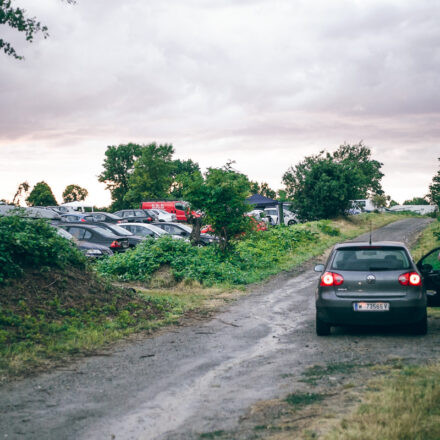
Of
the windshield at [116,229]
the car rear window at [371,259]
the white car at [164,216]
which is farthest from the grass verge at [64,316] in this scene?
the white car at [164,216]

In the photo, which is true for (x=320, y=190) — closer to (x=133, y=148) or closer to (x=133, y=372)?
(x=133, y=372)

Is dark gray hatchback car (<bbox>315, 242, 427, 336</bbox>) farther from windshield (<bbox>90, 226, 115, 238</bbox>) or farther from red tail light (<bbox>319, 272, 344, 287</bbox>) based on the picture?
windshield (<bbox>90, 226, 115, 238</bbox>)

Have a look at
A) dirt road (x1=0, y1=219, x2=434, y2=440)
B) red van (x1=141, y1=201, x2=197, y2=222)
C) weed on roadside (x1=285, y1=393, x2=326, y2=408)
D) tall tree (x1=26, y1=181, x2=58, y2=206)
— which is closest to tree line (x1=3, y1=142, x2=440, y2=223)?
tall tree (x1=26, y1=181, x2=58, y2=206)

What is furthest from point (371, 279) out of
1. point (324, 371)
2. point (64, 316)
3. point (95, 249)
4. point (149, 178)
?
point (149, 178)

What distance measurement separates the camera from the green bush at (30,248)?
9977 millimetres

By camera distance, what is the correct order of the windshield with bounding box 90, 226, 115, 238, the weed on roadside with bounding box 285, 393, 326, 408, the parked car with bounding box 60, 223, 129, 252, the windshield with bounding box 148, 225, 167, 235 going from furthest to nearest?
the windshield with bounding box 148, 225, 167, 235 → the windshield with bounding box 90, 226, 115, 238 → the parked car with bounding box 60, 223, 129, 252 → the weed on roadside with bounding box 285, 393, 326, 408

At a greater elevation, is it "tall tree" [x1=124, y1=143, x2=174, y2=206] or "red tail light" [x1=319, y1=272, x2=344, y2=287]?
"tall tree" [x1=124, y1=143, x2=174, y2=206]

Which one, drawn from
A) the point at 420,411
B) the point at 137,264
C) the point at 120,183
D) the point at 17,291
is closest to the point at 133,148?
the point at 120,183

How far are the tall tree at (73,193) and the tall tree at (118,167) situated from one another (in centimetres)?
2719

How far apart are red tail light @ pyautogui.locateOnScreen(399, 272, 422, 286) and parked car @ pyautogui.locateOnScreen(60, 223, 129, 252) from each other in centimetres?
1352

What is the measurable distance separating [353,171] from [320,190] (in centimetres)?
311

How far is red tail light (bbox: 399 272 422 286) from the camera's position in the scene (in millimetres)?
8750

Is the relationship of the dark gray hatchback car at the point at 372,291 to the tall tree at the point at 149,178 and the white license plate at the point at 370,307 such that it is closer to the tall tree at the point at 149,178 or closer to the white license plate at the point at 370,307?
the white license plate at the point at 370,307

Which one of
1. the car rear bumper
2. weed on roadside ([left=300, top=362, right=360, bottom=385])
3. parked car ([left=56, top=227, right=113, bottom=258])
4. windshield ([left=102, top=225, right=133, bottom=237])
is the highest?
windshield ([left=102, top=225, right=133, bottom=237])
